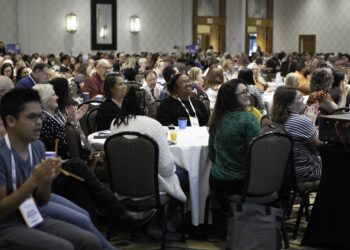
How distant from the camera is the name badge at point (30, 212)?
324cm

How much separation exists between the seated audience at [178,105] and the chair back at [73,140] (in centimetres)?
163

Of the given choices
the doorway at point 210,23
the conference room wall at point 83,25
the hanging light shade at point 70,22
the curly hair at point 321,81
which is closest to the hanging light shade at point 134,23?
the conference room wall at point 83,25

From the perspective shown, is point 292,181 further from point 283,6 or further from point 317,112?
point 283,6

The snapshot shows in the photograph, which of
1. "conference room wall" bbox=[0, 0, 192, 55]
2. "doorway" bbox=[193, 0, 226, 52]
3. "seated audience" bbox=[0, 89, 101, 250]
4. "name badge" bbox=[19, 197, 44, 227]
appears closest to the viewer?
"seated audience" bbox=[0, 89, 101, 250]

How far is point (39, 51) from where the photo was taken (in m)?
19.9

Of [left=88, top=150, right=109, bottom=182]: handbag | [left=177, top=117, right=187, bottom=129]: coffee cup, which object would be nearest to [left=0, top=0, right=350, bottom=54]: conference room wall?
[left=177, top=117, right=187, bottom=129]: coffee cup

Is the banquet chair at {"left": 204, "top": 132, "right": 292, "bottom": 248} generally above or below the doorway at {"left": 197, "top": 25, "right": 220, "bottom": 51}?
below

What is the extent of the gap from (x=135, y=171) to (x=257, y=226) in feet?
3.24

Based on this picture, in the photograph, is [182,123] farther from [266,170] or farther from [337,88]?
[337,88]

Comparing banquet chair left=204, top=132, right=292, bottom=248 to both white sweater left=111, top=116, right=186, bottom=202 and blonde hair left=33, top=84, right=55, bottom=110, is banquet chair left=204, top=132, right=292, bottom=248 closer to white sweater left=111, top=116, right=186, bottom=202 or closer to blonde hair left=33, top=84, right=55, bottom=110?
white sweater left=111, top=116, right=186, bottom=202

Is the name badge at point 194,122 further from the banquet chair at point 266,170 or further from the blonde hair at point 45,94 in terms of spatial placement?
the blonde hair at point 45,94

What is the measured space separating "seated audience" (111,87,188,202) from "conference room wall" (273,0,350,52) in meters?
21.9

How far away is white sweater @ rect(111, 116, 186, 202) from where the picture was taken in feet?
15.7

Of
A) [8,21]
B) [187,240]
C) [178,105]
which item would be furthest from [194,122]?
[8,21]
